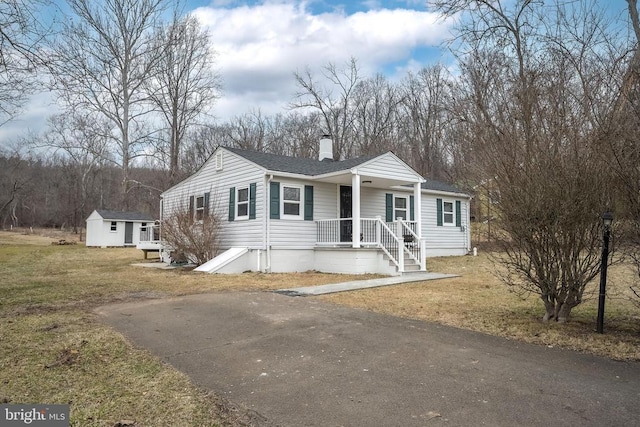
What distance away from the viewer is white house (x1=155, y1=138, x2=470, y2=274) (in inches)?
522

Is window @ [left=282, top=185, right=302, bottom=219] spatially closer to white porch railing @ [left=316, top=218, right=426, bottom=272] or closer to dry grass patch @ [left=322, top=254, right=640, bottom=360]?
white porch railing @ [left=316, top=218, right=426, bottom=272]

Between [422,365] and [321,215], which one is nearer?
[422,365]

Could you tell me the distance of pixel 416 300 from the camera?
323 inches

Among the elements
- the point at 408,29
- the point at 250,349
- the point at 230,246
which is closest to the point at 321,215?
the point at 230,246

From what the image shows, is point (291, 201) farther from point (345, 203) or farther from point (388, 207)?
point (388, 207)

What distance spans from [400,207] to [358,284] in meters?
7.52

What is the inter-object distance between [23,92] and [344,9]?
9.82 metres

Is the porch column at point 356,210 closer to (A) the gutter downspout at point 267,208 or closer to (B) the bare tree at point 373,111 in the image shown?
(A) the gutter downspout at point 267,208

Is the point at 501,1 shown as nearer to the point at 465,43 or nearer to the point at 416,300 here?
the point at 465,43

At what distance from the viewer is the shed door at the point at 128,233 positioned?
33781 mm

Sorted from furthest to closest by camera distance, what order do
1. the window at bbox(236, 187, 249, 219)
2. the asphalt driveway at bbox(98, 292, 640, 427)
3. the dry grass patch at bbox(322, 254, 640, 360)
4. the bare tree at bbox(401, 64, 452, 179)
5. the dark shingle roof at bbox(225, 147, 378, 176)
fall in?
the bare tree at bbox(401, 64, 452, 179) → the window at bbox(236, 187, 249, 219) → the dark shingle roof at bbox(225, 147, 378, 176) → the dry grass patch at bbox(322, 254, 640, 360) → the asphalt driveway at bbox(98, 292, 640, 427)

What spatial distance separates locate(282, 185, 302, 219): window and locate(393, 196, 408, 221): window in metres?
4.61

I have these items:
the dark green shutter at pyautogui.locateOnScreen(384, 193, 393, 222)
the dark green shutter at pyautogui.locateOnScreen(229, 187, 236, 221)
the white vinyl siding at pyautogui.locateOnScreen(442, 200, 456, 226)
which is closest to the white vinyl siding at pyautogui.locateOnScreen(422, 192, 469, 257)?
the white vinyl siding at pyautogui.locateOnScreen(442, 200, 456, 226)

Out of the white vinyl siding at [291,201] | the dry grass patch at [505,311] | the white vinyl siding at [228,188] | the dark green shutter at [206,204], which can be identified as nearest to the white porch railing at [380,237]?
the white vinyl siding at [291,201]
